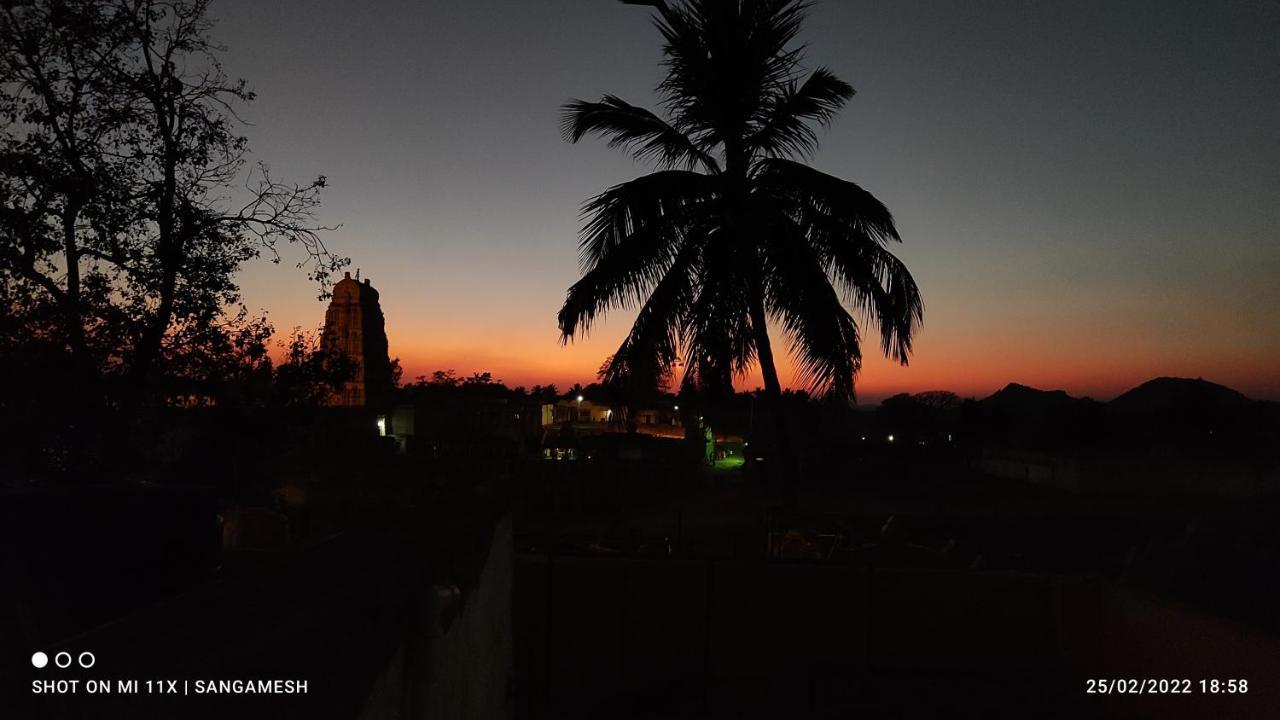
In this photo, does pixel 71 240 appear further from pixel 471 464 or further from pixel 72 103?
pixel 471 464

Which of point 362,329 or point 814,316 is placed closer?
point 814,316

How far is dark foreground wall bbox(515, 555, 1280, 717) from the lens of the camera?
27.6 ft

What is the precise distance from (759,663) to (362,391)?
4377cm

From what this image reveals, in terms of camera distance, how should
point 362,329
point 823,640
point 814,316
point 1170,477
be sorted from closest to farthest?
point 814,316 → point 823,640 → point 1170,477 → point 362,329

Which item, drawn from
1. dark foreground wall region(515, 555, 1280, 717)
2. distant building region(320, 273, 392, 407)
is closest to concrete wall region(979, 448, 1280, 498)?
dark foreground wall region(515, 555, 1280, 717)

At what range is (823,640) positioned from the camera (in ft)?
29.2

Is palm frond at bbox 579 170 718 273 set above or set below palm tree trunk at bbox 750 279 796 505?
above

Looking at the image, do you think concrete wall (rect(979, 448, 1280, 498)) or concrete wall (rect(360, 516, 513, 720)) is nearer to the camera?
concrete wall (rect(360, 516, 513, 720))

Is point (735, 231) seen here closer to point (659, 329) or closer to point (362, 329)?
point (659, 329)

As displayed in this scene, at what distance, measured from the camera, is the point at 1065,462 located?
39.1 meters

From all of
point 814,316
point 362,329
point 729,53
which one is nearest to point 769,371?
point 814,316

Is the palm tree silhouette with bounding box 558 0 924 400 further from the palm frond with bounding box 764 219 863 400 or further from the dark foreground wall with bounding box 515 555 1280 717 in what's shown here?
the dark foreground wall with bounding box 515 555 1280 717

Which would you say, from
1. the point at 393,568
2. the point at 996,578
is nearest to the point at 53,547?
the point at 393,568

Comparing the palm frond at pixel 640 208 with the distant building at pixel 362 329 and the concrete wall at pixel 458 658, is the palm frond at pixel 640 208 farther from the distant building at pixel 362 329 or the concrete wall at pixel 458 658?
the distant building at pixel 362 329
